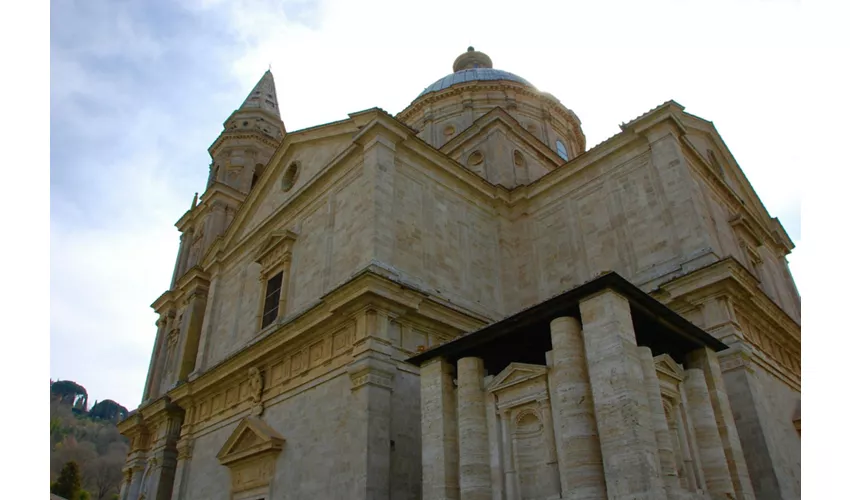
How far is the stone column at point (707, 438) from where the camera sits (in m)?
8.04

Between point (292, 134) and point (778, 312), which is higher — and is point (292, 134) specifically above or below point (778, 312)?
above

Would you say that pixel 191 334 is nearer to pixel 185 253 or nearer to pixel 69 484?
pixel 185 253

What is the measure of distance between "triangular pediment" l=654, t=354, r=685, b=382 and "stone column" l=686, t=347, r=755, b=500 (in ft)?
1.79

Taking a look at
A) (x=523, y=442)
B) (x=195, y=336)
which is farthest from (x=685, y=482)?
(x=195, y=336)

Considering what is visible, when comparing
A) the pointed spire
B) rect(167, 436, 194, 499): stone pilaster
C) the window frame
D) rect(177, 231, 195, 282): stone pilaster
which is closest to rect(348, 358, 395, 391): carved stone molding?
the window frame

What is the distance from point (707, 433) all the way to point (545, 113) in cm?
2281

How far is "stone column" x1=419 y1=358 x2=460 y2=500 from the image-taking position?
8.80m

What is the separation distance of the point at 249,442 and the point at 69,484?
3458 centimetres

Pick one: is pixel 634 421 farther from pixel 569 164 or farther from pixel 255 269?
pixel 255 269

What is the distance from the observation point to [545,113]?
1145 inches

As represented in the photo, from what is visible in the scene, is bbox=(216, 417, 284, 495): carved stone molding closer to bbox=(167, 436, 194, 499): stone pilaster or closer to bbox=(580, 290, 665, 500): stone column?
bbox=(167, 436, 194, 499): stone pilaster

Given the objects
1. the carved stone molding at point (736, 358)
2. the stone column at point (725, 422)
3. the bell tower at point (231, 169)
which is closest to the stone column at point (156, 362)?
the bell tower at point (231, 169)

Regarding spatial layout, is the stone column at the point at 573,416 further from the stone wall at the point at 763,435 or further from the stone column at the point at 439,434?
the stone wall at the point at 763,435

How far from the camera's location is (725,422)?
8711mm
